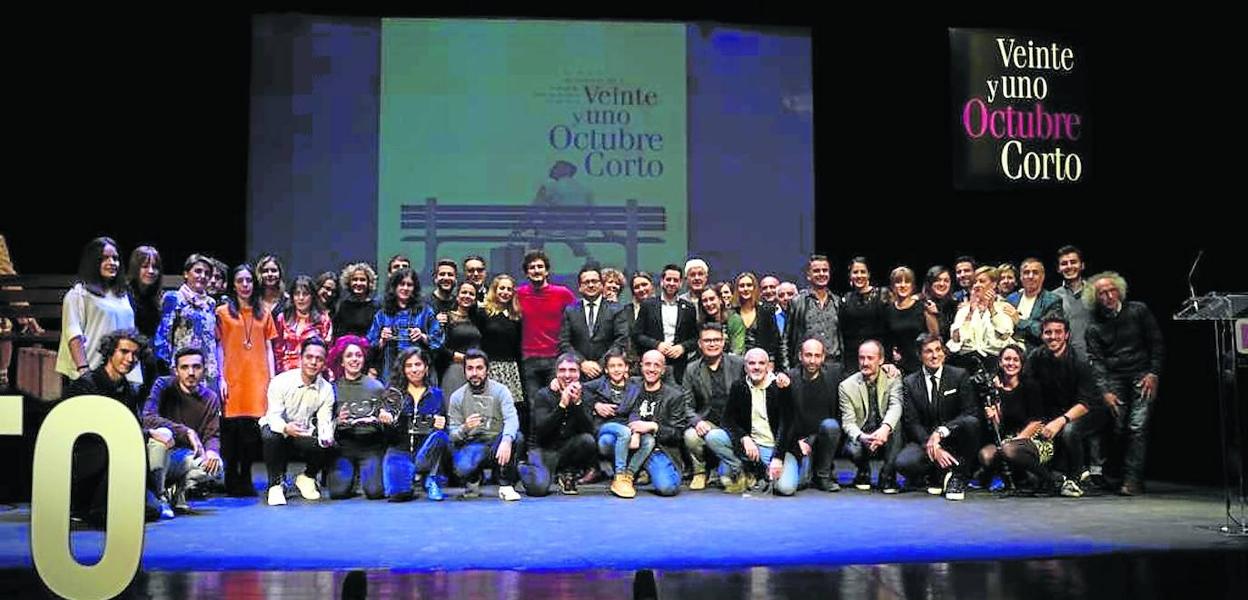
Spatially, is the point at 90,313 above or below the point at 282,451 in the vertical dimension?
above

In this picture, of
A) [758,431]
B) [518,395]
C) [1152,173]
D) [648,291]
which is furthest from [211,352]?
[1152,173]

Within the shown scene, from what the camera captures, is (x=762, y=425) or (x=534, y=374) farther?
(x=534, y=374)

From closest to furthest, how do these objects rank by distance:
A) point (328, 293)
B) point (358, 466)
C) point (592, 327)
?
point (358, 466)
point (328, 293)
point (592, 327)

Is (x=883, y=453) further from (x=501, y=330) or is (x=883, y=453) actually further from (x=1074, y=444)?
(x=501, y=330)

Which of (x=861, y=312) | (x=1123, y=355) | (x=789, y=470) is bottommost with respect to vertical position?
Result: (x=789, y=470)

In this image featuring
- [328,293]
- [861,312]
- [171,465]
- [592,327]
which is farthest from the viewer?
[861,312]

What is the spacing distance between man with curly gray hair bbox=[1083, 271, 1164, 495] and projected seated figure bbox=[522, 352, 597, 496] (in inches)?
118

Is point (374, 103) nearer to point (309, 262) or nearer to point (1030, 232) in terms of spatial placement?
point (309, 262)

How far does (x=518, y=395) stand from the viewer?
21.1 ft

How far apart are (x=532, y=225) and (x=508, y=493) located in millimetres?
2852

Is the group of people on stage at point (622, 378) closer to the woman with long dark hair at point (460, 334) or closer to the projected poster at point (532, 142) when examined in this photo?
the woman with long dark hair at point (460, 334)

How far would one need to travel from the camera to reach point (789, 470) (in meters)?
5.98

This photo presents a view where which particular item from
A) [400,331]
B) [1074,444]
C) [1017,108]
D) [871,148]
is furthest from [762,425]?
[1017,108]

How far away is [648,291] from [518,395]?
3.40ft
